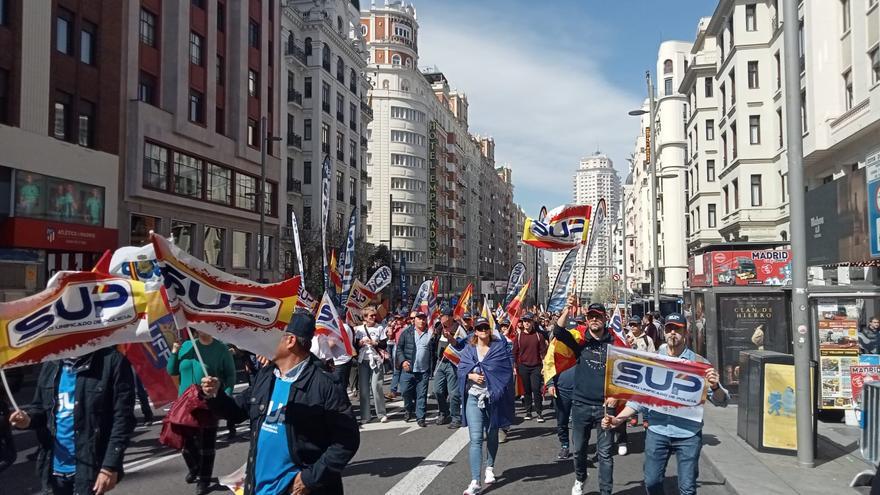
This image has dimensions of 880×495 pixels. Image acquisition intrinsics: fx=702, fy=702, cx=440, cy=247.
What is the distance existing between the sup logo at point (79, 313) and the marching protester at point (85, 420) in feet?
0.82

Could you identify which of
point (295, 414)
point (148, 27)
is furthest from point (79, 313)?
point (148, 27)

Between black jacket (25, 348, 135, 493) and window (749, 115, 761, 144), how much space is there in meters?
33.7

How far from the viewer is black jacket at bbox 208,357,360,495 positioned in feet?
12.6

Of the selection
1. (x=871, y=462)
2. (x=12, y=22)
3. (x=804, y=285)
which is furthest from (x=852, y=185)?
(x=12, y=22)

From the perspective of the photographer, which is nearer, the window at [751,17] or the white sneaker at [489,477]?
the white sneaker at [489,477]

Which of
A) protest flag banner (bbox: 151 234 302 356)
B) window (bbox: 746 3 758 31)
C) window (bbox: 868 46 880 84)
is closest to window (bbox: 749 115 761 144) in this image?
window (bbox: 746 3 758 31)

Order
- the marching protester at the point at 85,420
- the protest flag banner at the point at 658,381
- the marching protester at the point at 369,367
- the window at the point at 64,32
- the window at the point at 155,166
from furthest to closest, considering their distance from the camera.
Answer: the window at the point at 155,166, the window at the point at 64,32, the marching protester at the point at 369,367, the protest flag banner at the point at 658,381, the marching protester at the point at 85,420

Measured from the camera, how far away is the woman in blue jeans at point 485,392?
733 cm

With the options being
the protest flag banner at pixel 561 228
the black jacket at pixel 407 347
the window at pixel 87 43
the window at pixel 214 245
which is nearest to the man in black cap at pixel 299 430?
the black jacket at pixel 407 347

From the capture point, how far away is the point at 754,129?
1323 inches

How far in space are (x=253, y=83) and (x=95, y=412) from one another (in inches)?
1377

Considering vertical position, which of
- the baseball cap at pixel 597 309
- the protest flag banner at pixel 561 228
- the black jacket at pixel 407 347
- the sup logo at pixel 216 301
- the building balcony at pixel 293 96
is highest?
the building balcony at pixel 293 96

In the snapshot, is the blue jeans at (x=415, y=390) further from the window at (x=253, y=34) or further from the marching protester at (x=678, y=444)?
the window at (x=253, y=34)

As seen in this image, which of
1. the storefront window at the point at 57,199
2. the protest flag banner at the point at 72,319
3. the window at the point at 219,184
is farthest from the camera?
the window at the point at 219,184
